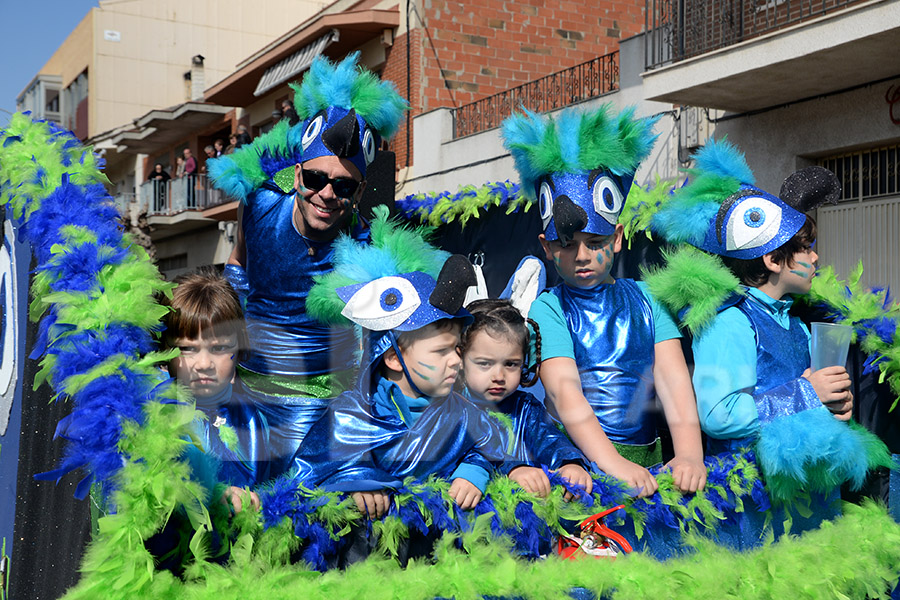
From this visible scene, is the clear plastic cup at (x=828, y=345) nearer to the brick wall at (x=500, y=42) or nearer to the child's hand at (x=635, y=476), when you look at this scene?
the child's hand at (x=635, y=476)

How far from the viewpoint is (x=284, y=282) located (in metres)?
2.84

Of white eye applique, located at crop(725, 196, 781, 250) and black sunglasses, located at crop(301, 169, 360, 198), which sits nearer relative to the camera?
white eye applique, located at crop(725, 196, 781, 250)

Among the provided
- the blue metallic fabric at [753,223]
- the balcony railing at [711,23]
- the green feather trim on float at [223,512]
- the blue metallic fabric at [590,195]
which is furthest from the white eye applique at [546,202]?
the balcony railing at [711,23]

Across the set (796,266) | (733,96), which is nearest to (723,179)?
(796,266)

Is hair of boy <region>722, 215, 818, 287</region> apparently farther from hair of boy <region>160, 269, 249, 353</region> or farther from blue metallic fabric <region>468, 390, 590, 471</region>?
hair of boy <region>160, 269, 249, 353</region>

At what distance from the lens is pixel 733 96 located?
760 centimetres

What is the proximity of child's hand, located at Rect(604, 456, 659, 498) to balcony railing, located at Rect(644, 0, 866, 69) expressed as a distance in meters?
6.35

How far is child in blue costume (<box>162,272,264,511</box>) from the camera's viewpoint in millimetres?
1769

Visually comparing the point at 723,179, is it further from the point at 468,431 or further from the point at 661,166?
the point at 661,166

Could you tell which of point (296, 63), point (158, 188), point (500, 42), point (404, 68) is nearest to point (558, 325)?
point (158, 188)

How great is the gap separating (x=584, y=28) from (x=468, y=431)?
11131 millimetres

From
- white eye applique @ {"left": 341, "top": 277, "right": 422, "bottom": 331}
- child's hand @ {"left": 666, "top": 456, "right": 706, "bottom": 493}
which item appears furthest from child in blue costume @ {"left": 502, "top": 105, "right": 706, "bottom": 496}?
white eye applique @ {"left": 341, "top": 277, "right": 422, "bottom": 331}

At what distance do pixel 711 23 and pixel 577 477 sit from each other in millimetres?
7361

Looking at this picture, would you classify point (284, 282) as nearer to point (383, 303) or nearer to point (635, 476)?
point (383, 303)
